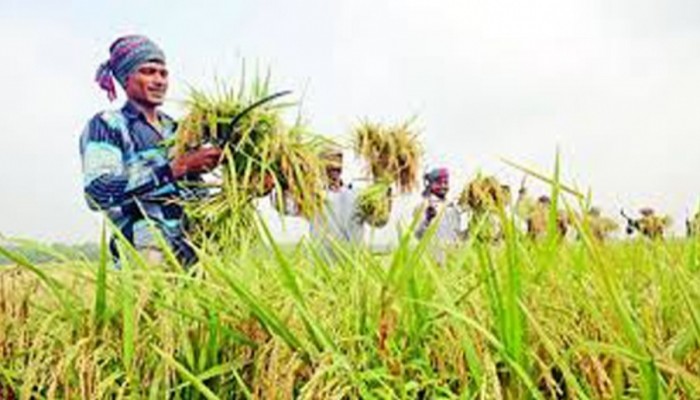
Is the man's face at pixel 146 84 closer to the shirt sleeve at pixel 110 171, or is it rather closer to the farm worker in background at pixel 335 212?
the shirt sleeve at pixel 110 171

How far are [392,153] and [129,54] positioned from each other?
1.04 m

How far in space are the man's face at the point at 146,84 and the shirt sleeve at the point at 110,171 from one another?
0.15 m

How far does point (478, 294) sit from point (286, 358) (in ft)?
1.26

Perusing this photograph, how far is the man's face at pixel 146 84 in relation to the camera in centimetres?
312

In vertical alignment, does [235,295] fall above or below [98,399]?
above

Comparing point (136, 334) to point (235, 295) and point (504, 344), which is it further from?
point (504, 344)

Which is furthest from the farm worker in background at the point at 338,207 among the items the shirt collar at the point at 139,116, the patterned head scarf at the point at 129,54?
the patterned head scarf at the point at 129,54

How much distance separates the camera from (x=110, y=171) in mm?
2906

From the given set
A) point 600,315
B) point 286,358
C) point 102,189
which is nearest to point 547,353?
Answer: point 600,315

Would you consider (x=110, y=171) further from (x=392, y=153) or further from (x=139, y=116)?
(x=392, y=153)

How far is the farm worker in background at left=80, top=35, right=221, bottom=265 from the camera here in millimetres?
2826

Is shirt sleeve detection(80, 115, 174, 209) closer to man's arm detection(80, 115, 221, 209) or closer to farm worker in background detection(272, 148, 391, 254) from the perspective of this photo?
man's arm detection(80, 115, 221, 209)

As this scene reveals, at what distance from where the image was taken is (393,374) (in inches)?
61.2

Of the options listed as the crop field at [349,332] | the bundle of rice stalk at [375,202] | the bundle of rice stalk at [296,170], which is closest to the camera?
the crop field at [349,332]
